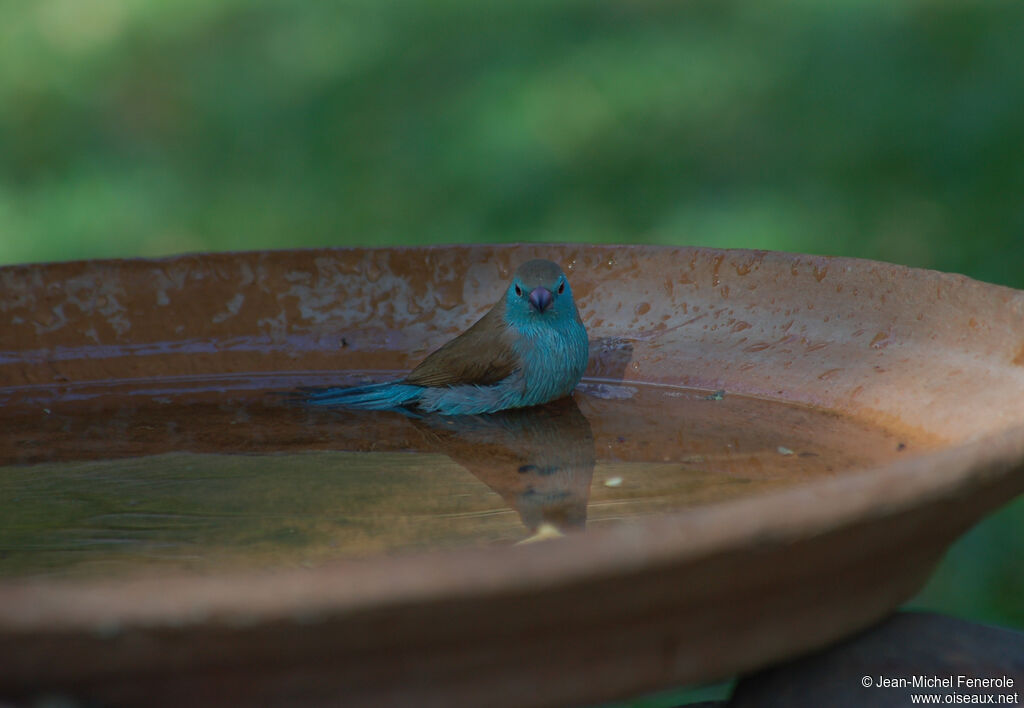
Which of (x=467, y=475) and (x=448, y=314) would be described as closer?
(x=467, y=475)

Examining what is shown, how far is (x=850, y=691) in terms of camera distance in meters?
1.80

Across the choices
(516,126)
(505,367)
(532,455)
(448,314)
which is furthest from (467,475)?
(516,126)

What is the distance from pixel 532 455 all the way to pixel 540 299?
1.73 ft

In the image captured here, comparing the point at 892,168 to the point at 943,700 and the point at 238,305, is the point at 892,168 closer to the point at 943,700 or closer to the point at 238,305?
the point at 238,305

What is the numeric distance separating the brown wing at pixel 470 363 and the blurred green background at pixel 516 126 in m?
2.70

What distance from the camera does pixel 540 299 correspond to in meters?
2.91

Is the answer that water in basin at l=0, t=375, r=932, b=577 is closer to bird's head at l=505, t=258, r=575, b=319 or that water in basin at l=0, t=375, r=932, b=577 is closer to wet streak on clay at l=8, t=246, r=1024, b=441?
wet streak on clay at l=8, t=246, r=1024, b=441

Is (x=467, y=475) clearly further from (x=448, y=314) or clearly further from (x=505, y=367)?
(x=448, y=314)

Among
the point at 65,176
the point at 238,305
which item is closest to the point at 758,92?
the point at 65,176

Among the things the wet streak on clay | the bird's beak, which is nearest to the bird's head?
the bird's beak

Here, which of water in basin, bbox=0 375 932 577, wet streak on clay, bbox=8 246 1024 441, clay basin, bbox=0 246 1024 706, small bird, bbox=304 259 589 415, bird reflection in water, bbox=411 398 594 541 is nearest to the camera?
clay basin, bbox=0 246 1024 706

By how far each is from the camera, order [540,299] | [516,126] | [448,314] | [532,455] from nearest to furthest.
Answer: [532,455] → [540,299] → [448,314] → [516,126]

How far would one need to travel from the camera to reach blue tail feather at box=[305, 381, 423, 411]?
2914 millimetres

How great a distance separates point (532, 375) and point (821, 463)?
0.82 metres
